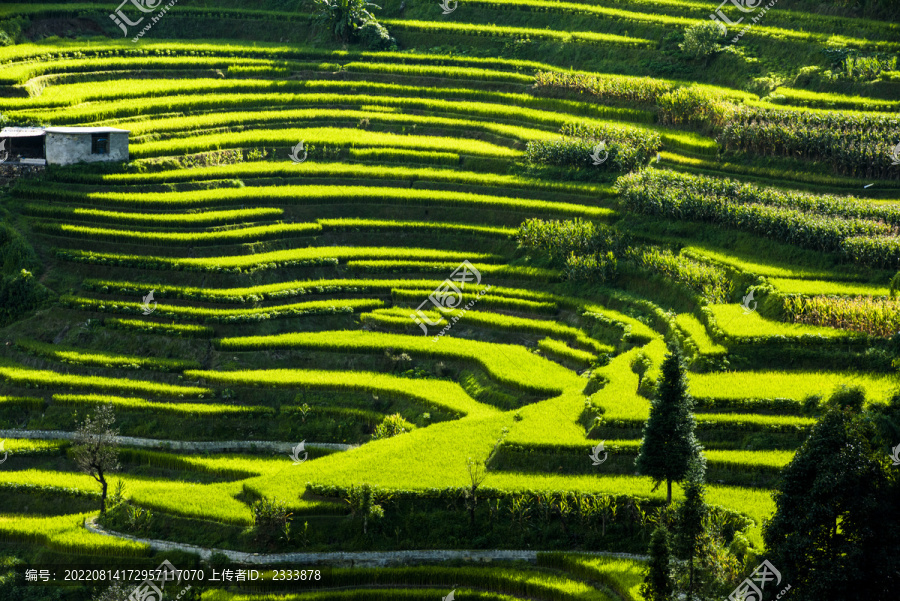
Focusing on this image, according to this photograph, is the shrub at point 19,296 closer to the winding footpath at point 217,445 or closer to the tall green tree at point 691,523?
the winding footpath at point 217,445

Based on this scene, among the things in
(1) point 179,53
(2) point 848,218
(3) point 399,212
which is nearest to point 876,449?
(2) point 848,218

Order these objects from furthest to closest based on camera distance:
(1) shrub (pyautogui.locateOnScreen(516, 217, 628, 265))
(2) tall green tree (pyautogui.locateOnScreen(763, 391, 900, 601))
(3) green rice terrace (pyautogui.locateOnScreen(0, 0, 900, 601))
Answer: (1) shrub (pyautogui.locateOnScreen(516, 217, 628, 265)) < (3) green rice terrace (pyautogui.locateOnScreen(0, 0, 900, 601)) < (2) tall green tree (pyautogui.locateOnScreen(763, 391, 900, 601))

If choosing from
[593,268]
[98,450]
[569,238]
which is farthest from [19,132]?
[593,268]

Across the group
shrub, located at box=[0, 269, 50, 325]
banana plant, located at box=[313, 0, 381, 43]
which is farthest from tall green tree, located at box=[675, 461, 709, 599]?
banana plant, located at box=[313, 0, 381, 43]

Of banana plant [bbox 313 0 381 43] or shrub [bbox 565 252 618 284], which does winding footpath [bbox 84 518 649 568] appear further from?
banana plant [bbox 313 0 381 43]

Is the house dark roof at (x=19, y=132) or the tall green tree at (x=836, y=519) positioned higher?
the house dark roof at (x=19, y=132)

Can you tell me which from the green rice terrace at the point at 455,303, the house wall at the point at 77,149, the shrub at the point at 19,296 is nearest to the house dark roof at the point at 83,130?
the house wall at the point at 77,149

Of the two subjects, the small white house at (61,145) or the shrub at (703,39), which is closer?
the small white house at (61,145)
